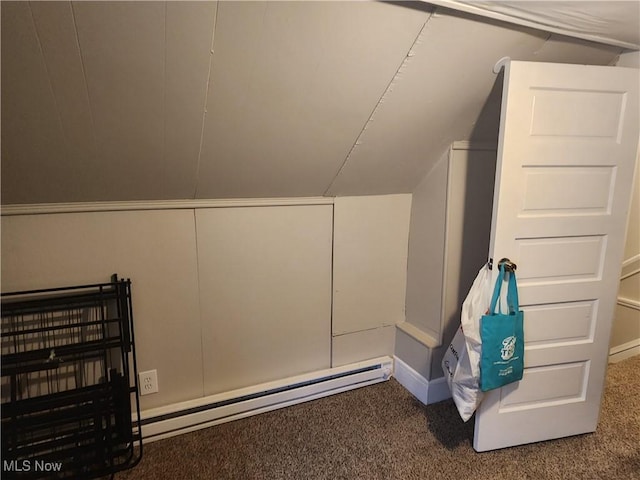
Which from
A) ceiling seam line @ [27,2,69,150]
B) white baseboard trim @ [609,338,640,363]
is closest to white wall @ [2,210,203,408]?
ceiling seam line @ [27,2,69,150]

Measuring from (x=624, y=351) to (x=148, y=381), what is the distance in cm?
296

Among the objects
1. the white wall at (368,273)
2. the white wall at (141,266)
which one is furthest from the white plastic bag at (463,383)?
the white wall at (141,266)

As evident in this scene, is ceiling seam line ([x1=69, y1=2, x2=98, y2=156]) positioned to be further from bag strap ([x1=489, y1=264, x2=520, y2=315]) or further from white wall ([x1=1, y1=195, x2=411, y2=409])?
bag strap ([x1=489, y1=264, x2=520, y2=315])

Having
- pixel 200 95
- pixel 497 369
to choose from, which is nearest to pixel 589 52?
pixel 497 369

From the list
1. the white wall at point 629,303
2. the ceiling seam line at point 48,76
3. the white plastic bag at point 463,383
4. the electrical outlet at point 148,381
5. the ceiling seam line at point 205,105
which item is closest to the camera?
the ceiling seam line at point 48,76

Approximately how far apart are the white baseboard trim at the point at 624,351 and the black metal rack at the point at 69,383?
288 centimetres

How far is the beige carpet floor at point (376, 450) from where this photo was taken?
1.65 m

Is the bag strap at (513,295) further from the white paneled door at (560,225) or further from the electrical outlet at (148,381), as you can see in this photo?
the electrical outlet at (148,381)

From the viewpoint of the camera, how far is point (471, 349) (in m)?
1.58

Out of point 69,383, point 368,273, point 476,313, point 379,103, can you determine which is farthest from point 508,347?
point 69,383

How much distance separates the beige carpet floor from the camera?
5.41ft

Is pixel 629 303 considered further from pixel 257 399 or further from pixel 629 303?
pixel 257 399

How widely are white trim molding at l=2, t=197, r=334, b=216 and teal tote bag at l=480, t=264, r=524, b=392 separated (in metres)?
0.94

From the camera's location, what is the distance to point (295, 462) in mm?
1711
